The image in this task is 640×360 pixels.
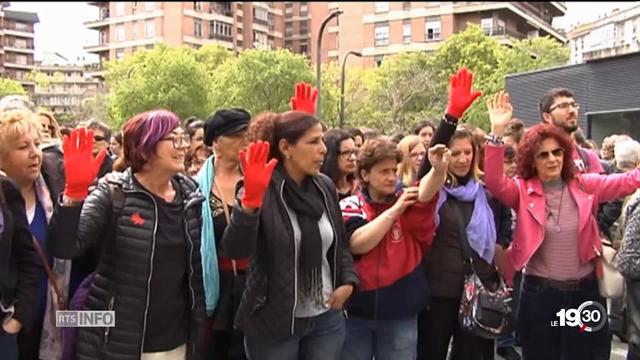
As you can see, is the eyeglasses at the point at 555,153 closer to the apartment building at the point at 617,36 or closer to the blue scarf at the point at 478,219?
the blue scarf at the point at 478,219

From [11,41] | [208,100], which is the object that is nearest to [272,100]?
[208,100]

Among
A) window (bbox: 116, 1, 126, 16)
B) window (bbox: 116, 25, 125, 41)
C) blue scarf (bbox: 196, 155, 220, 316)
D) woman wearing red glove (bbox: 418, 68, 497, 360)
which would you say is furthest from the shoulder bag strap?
window (bbox: 116, 1, 126, 16)

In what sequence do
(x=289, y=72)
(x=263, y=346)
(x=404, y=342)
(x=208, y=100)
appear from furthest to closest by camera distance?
1. (x=208, y=100)
2. (x=289, y=72)
3. (x=404, y=342)
4. (x=263, y=346)

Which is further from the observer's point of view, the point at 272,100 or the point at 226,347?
the point at 272,100

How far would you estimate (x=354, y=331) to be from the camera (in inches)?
137

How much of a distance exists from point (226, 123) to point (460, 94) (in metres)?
1.37

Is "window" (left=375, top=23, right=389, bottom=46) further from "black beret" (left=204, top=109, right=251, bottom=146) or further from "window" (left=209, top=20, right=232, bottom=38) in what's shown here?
"black beret" (left=204, top=109, right=251, bottom=146)

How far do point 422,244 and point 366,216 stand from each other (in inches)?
15.4

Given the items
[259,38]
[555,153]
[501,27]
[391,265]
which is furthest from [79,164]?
[259,38]

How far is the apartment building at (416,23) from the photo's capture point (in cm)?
5103

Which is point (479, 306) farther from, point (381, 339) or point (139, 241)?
point (139, 241)

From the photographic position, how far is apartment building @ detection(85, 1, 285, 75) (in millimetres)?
59531

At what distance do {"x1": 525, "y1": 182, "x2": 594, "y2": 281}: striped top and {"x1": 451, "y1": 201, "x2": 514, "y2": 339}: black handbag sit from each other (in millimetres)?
294

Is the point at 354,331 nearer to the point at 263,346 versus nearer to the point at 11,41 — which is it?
the point at 263,346
